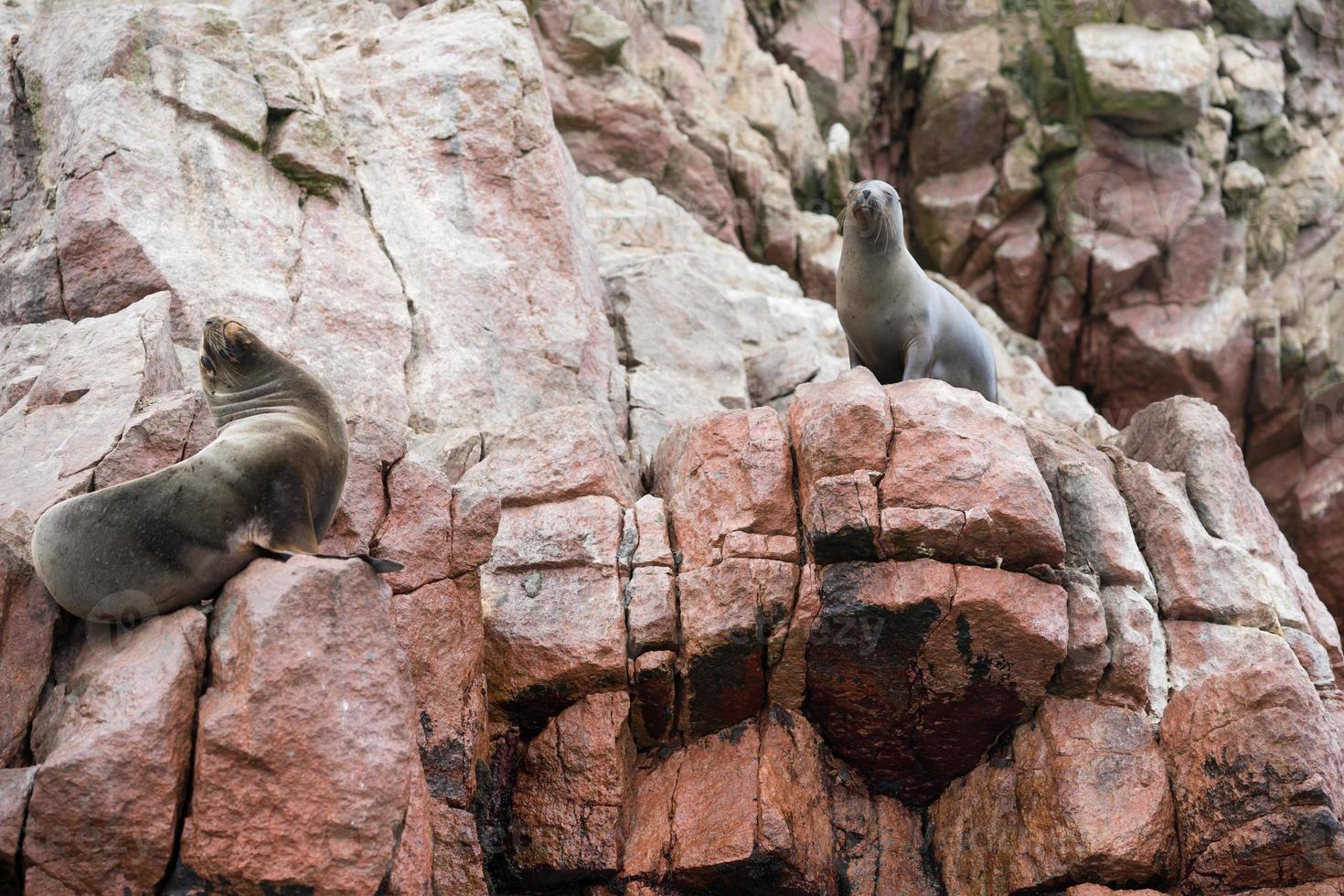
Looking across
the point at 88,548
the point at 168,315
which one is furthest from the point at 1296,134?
the point at 88,548

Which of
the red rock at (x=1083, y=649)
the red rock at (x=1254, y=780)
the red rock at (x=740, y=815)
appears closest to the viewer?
the red rock at (x=1254, y=780)

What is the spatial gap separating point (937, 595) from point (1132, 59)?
12587 mm

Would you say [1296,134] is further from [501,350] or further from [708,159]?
[501,350]

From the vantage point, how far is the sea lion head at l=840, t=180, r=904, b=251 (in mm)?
7090

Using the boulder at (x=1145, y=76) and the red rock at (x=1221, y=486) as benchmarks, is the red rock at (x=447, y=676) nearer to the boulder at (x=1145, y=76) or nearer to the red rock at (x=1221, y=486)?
the red rock at (x=1221, y=486)

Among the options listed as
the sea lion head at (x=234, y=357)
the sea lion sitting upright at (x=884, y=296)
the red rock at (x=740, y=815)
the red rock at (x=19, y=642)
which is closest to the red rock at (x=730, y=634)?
the red rock at (x=740, y=815)

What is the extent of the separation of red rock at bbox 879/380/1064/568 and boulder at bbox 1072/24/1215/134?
11382 mm

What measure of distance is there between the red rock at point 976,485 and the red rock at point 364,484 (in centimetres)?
239

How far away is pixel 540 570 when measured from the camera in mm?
6418

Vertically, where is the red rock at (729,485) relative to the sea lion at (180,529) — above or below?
below

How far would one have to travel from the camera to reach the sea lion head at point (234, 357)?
566 cm

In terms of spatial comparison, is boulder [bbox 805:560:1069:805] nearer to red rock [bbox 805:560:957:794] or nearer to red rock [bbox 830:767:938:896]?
red rock [bbox 805:560:957:794]

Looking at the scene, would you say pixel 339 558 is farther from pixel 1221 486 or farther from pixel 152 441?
pixel 1221 486

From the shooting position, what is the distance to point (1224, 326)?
1554 centimetres
